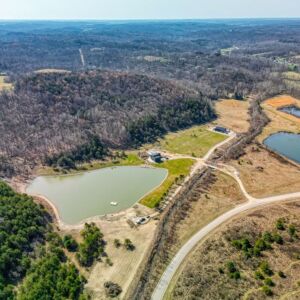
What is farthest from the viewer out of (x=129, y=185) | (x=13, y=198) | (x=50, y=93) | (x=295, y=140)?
(x=50, y=93)

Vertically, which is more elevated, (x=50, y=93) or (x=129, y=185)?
(x=50, y=93)

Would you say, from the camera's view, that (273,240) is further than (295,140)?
No

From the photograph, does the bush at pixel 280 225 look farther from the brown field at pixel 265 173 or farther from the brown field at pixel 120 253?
the brown field at pixel 120 253

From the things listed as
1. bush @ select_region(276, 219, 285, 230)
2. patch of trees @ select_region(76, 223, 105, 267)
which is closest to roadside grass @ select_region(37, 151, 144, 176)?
patch of trees @ select_region(76, 223, 105, 267)

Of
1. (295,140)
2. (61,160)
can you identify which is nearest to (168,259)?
(61,160)

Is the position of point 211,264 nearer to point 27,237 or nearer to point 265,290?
point 265,290

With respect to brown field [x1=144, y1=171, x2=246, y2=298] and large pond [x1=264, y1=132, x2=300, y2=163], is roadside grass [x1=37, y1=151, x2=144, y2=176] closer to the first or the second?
brown field [x1=144, y1=171, x2=246, y2=298]

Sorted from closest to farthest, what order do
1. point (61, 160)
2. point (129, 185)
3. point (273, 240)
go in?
point (273, 240), point (129, 185), point (61, 160)
